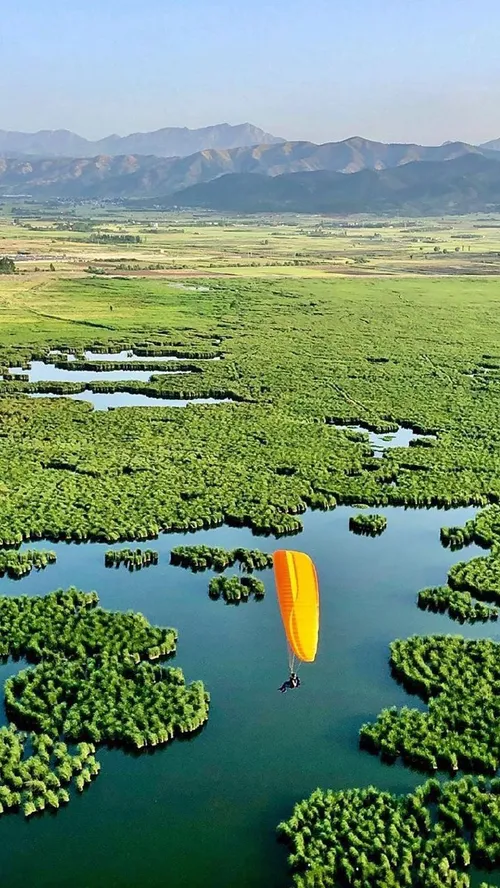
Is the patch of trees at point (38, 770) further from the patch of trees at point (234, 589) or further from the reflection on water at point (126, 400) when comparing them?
the reflection on water at point (126, 400)

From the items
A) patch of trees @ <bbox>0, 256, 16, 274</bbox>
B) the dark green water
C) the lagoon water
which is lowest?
the dark green water

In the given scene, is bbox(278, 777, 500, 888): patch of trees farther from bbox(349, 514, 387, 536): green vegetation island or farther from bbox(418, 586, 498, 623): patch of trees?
bbox(349, 514, 387, 536): green vegetation island

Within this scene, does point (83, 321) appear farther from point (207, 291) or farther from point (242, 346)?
point (207, 291)

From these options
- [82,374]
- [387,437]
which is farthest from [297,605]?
[82,374]

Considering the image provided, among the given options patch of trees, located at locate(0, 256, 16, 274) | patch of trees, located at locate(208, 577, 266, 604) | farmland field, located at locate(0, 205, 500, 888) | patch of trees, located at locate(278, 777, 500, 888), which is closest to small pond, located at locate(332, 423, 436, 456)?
farmland field, located at locate(0, 205, 500, 888)

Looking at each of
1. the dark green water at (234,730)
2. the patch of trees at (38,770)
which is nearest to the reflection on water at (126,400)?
the dark green water at (234,730)

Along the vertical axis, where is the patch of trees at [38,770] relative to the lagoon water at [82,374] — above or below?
below

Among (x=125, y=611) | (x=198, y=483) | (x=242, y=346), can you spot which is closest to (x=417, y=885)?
(x=125, y=611)
